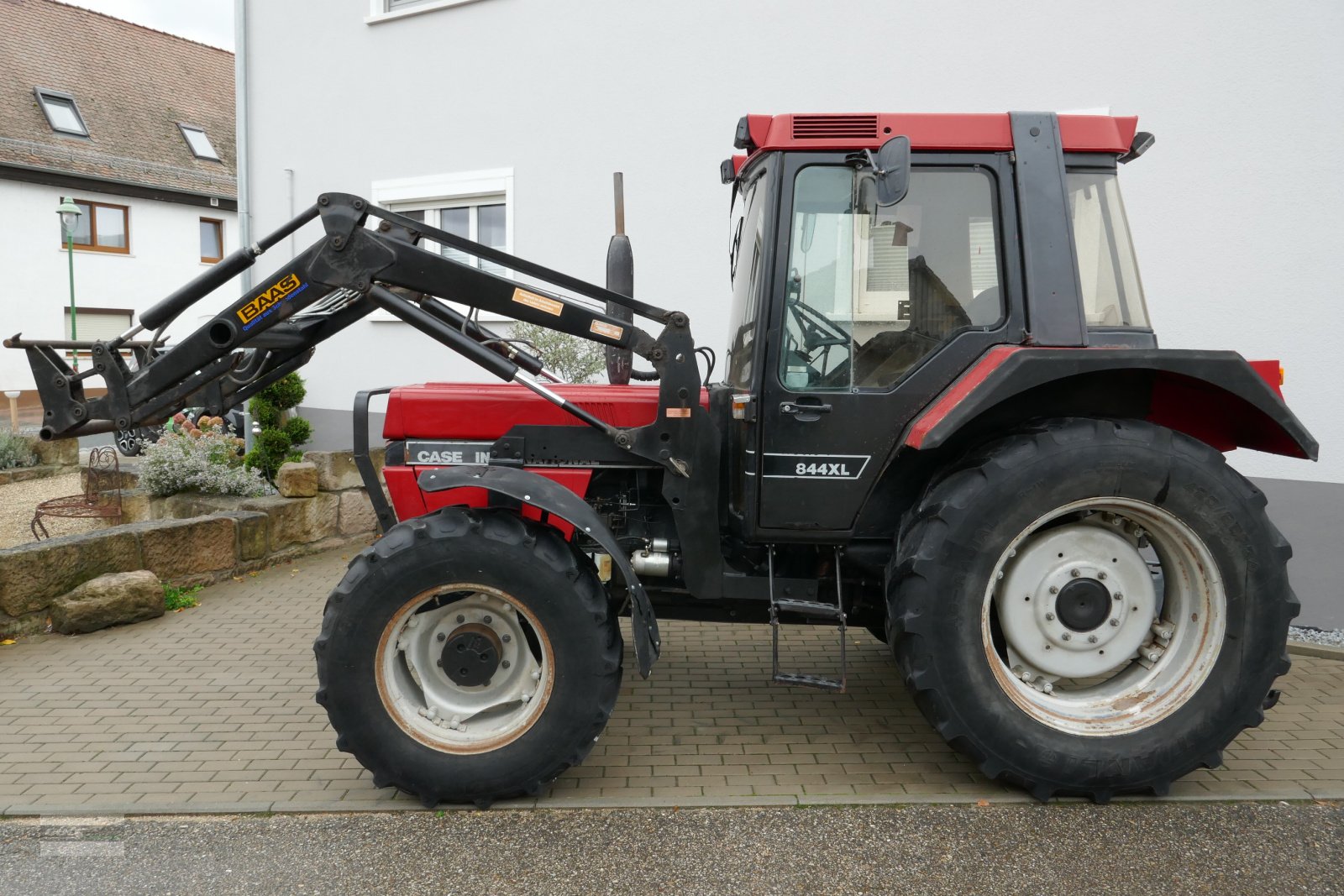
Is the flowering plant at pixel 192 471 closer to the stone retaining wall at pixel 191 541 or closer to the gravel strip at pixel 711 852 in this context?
the stone retaining wall at pixel 191 541

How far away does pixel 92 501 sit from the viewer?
7.49 m

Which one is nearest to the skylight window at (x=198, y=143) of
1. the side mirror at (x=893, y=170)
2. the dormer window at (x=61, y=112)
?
the dormer window at (x=61, y=112)

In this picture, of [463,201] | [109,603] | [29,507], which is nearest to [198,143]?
[29,507]

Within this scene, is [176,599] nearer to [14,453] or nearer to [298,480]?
[298,480]

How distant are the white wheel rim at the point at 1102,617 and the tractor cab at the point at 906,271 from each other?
629 mm

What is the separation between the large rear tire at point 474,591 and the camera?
3.17 m

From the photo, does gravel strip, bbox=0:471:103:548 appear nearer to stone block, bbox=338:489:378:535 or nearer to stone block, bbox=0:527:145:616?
stone block, bbox=0:527:145:616

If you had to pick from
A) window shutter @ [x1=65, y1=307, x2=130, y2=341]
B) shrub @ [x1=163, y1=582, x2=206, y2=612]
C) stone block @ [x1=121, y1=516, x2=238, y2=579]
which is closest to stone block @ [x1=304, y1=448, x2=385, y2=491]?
stone block @ [x1=121, y1=516, x2=238, y2=579]

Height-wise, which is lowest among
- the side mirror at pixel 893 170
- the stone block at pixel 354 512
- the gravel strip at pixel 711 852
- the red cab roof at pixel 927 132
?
the gravel strip at pixel 711 852

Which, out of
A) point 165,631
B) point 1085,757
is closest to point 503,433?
point 1085,757

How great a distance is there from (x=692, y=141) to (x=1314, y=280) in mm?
4072

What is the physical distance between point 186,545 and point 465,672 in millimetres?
3481

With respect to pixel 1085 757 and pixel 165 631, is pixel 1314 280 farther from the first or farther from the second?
pixel 165 631

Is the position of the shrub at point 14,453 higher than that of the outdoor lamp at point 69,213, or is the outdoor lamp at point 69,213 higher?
the outdoor lamp at point 69,213
